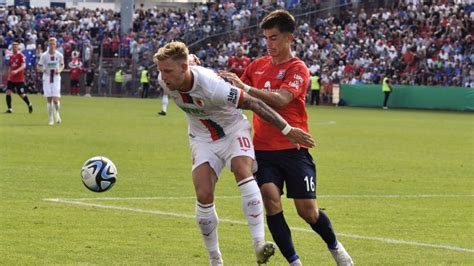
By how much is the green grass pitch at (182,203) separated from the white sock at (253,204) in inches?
40.8

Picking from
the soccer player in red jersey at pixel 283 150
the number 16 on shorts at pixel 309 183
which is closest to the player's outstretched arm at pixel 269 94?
the soccer player in red jersey at pixel 283 150

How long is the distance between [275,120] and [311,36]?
53268 mm

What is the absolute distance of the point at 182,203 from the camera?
1430 cm

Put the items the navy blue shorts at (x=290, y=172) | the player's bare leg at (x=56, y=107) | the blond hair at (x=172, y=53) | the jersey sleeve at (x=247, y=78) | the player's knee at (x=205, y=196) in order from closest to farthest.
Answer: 1. the blond hair at (x=172, y=53)
2. the player's knee at (x=205, y=196)
3. the navy blue shorts at (x=290, y=172)
4. the jersey sleeve at (x=247, y=78)
5. the player's bare leg at (x=56, y=107)

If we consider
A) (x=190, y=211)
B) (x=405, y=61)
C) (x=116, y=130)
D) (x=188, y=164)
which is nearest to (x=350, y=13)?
(x=405, y=61)

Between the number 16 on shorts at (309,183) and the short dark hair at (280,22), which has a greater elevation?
the short dark hair at (280,22)

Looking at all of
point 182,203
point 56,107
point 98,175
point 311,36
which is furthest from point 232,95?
point 311,36

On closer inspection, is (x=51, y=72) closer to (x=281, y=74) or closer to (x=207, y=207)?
(x=281, y=74)

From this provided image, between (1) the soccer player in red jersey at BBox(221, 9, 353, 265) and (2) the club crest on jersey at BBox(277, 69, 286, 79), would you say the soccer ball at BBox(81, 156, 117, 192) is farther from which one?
(2) the club crest on jersey at BBox(277, 69, 286, 79)

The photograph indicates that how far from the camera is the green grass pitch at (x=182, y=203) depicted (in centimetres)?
1045

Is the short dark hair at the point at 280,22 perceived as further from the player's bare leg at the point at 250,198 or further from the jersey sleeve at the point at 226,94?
the player's bare leg at the point at 250,198

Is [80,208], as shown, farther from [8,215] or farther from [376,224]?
[376,224]

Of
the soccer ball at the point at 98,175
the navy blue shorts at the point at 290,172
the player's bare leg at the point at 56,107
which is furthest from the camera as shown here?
the player's bare leg at the point at 56,107

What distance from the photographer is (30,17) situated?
70.4m
